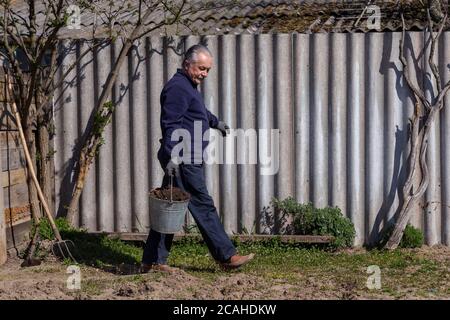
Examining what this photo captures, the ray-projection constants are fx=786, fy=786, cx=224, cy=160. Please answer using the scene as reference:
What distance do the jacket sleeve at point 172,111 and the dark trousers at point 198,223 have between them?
305 mm

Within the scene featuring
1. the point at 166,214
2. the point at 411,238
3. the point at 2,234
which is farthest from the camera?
the point at 411,238

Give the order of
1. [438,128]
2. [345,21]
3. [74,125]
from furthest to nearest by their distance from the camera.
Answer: [345,21] < [74,125] < [438,128]

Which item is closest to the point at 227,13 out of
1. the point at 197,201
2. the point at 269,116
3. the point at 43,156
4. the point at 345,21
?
the point at 345,21

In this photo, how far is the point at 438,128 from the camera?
769cm

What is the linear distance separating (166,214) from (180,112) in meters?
0.84

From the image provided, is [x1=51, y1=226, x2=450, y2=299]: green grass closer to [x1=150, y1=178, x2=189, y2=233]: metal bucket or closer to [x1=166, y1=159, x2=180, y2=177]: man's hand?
[x1=150, y1=178, x2=189, y2=233]: metal bucket

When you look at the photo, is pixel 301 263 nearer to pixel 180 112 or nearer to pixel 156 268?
pixel 156 268

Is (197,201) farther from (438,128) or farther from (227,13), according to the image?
(227,13)

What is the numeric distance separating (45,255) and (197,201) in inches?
69.6

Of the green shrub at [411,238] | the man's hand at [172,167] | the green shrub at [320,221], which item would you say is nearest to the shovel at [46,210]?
the man's hand at [172,167]

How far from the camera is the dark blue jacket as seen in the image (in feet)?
20.9

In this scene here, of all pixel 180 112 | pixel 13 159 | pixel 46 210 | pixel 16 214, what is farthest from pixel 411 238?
pixel 13 159

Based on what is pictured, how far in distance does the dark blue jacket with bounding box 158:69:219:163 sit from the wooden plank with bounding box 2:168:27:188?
1.81m

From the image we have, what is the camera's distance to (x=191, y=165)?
657 centimetres
